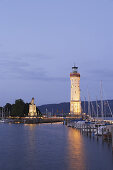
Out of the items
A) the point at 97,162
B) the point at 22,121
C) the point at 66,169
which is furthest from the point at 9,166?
the point at 22,121

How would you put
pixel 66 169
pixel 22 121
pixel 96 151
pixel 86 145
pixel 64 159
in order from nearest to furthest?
1. pixel 66 169
2. pixel 64 159
3. pixel 96 151
4. pixel 86 145
5. pixel 22 121

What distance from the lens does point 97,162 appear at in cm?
3559

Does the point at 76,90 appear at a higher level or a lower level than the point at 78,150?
higher

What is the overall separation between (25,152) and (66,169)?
527 inches

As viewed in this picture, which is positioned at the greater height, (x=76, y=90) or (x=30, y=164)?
(x=76, y=90)

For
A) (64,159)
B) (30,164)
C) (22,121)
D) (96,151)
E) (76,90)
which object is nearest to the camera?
(30,164)

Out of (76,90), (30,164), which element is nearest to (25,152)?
(30,164)

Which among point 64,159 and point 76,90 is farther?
point 76,90

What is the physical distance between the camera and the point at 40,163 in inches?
1416

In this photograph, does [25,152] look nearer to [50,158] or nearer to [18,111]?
[50,158]

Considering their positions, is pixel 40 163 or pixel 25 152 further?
pixel 25 152

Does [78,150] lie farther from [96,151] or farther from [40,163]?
[40,163]

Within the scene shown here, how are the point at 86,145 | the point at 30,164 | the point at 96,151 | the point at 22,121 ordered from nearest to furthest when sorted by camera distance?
the point at 30,164, the point at 96,151, the point at 86,145, the point at 22,121

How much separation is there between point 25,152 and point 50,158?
6.18 m
